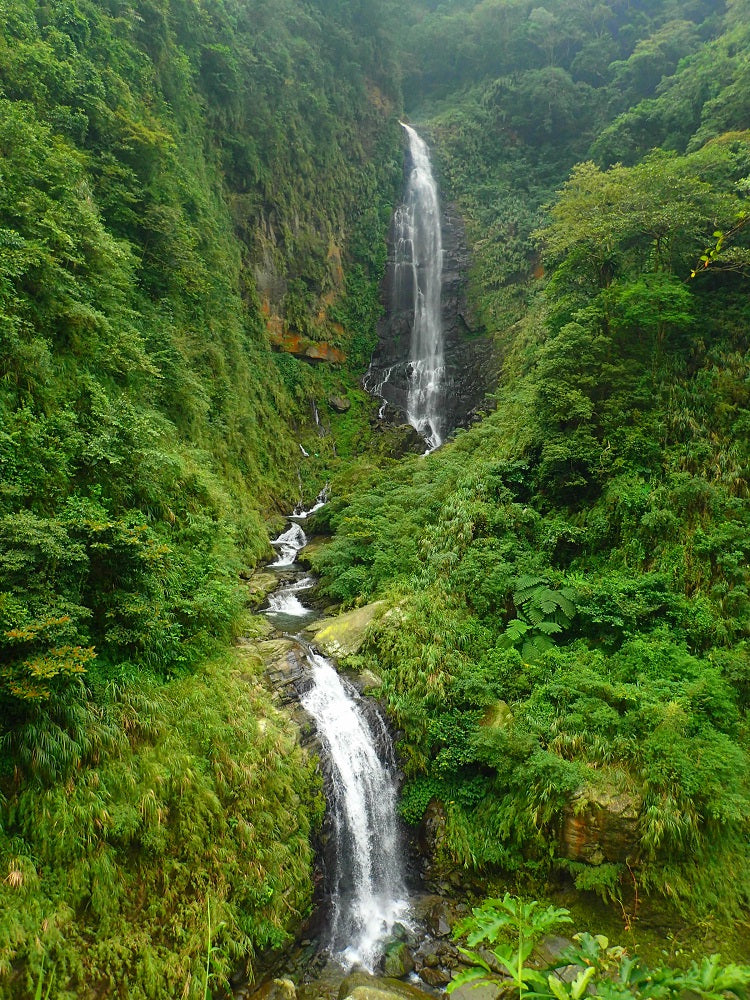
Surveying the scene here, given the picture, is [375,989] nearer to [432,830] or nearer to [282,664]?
[432,830]

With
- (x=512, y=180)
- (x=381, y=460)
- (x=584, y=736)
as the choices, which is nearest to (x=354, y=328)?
(x=381, y=460)

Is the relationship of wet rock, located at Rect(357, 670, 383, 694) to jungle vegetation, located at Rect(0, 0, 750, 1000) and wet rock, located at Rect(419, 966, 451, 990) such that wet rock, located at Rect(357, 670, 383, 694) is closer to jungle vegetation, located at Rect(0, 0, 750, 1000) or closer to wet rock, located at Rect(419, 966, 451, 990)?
jungle vegetation, located at Rect(0, 0, 750, 1000)

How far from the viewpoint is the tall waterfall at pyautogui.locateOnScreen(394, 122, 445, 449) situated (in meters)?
24.9

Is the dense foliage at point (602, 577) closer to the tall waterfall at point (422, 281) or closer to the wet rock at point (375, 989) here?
the wet rock at point (375, 989)

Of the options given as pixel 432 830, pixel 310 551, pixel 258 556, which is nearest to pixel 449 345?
pixel 310 551

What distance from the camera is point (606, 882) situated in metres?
6.13

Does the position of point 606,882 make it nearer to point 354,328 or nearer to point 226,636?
point 226,636

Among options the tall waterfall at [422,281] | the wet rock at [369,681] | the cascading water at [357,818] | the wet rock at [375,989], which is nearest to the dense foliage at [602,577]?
the wet rock at [369,681]

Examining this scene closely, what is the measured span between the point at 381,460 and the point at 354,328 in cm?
1136

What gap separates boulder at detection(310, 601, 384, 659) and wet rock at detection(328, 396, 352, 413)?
1608 cm

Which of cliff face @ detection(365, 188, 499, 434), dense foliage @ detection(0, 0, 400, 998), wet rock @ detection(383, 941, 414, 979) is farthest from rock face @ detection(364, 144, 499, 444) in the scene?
wet rock @ detection(383, 941, 414, 979)

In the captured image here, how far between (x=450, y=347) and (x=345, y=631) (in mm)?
19874

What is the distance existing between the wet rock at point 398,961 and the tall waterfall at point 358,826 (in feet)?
0.49

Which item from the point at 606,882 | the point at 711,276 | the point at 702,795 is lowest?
the point at 606,882
